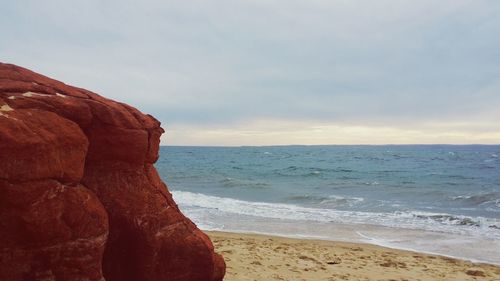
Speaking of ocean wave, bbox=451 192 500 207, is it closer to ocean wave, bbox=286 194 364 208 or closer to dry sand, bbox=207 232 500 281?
→ ocean wave, bbox=286 194 364 208

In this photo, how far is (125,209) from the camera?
553 cm

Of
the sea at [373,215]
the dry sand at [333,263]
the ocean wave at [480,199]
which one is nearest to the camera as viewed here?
the dry sand at [333,263]

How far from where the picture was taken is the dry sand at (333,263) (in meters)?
8.87

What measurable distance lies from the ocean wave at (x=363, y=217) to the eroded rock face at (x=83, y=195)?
450 inches

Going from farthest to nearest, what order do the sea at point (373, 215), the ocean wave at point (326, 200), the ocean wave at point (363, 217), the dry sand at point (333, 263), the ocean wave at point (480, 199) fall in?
1. the ocean wave at point (480, 199)
2. the ocean wave at point (326, 200)
3. the ocean wave at point (363, 217)
4. the sea at point (373, 215)
5. the dry sand at point (333, 263)

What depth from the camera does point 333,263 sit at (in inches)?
395

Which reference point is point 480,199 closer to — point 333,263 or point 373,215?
point 373,215

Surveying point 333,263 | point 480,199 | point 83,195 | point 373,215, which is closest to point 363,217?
point 373,215

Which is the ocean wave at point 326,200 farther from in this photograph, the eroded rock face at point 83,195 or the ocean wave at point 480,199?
the eroded rock face at point 83,195

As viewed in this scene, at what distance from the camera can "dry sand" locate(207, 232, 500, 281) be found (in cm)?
887

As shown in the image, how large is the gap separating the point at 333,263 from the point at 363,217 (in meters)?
8.18

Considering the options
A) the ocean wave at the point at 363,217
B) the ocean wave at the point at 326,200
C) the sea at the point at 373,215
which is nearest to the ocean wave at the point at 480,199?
→ the sea at the point at 373,215

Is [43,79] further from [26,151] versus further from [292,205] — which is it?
[292,205]

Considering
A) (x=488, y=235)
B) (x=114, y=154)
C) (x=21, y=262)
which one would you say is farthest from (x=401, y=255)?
(x=21, y=262)
